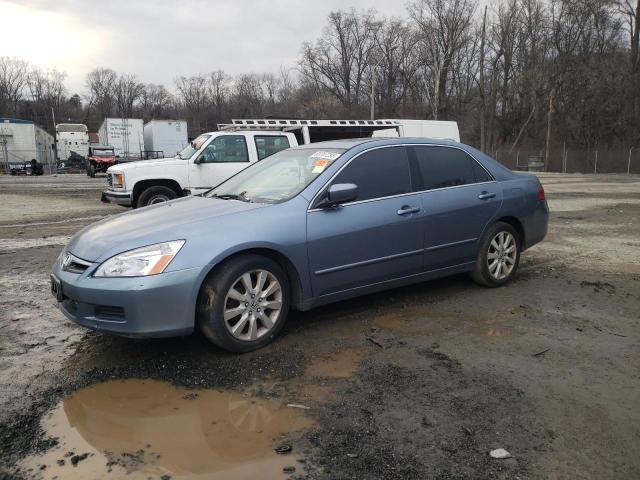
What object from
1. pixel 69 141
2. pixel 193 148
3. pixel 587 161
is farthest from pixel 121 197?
pixel 587 161

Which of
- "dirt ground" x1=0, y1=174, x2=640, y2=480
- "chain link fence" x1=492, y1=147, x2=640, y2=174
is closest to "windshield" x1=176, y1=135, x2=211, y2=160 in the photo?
"dirt ground" x1=0, y1=174, x2=640, y2=480

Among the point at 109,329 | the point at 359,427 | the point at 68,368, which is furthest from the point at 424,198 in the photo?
the point at 68,368

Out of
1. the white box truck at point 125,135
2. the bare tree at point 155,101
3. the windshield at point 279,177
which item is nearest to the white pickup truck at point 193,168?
the windshield at point 279,177

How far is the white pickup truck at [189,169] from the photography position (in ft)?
34.6

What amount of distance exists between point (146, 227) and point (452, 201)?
112 inches

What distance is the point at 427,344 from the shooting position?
4094 mm

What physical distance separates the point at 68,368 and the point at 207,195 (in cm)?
201

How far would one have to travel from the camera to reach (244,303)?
12.6ft

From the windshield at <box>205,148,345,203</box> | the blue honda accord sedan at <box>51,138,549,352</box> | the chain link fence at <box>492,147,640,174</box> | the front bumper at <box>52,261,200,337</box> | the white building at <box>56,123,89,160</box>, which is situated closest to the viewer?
the front bumper at <box>52,261,200,337</box>

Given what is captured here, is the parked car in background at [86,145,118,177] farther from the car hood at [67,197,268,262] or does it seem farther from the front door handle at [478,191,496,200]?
the front door handle at [478,191,496,200]

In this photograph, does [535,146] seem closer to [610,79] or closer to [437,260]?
[610,79]

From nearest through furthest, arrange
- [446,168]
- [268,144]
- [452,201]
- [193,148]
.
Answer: [452,201] → [446,168] → [193,148] → [268,144]

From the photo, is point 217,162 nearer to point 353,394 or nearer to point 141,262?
point 141,262

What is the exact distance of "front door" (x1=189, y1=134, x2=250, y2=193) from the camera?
10.8m
